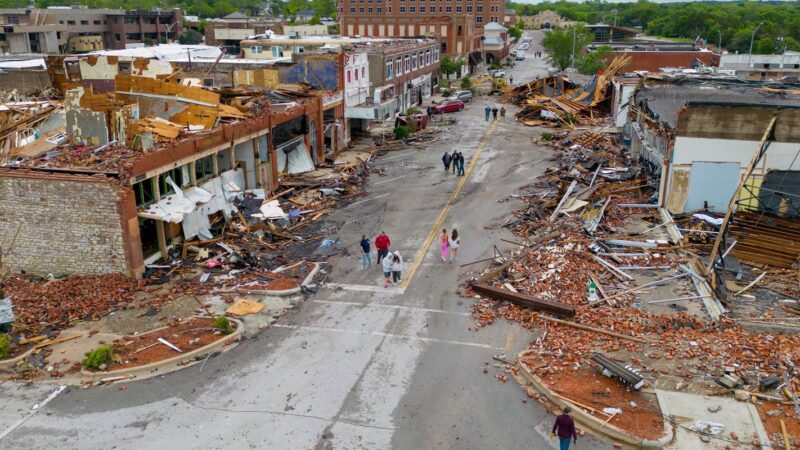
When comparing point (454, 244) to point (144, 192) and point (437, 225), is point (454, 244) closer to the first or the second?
point (437, 225)

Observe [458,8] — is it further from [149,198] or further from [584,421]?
[584,421]

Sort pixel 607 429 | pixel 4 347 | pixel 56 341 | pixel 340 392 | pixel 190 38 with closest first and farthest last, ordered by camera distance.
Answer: pixel 607 429 < pixel 340 392 < pixel 4 347 < pixel 56 341 < pixel 190 38

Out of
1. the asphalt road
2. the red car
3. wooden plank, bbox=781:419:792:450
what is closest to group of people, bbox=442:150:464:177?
the asphalt road

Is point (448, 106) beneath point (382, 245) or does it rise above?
above

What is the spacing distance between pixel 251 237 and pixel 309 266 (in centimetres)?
385

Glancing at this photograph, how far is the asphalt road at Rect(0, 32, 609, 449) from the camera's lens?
42.9ft

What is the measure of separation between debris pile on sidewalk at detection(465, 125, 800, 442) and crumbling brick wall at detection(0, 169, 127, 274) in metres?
11.5

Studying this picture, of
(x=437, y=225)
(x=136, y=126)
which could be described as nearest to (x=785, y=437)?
(x=437, y=225)

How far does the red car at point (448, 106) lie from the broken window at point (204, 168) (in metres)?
31.9

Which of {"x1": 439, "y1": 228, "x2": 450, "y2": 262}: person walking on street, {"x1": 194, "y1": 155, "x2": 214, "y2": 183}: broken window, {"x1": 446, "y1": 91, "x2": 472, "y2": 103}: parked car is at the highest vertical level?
{"x1": 194, "y1": 155, "x2": 214, "y2": 183}: broken window

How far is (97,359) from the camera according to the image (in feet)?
51.2

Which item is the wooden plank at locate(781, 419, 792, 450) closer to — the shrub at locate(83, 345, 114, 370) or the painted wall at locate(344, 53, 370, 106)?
the shrub at locate(83, 345, 114, 370)

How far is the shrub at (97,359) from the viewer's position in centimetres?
1562

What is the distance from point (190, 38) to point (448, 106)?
7246 cm
